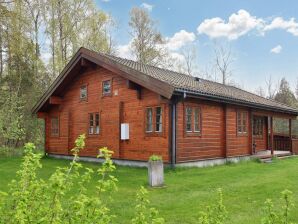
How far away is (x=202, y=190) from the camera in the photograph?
9430 millimetres

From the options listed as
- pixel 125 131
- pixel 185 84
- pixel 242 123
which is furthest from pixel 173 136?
pixel 242 123

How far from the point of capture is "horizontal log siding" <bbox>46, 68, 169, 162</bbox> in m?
14.1

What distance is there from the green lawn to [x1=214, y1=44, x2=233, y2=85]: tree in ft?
92.5

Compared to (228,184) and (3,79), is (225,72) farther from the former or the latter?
(228,184)

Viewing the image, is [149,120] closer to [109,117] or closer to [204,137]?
[204,137]

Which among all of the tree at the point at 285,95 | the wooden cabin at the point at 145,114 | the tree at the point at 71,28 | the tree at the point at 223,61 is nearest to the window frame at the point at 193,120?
the wooden cabin at the point at 145,114

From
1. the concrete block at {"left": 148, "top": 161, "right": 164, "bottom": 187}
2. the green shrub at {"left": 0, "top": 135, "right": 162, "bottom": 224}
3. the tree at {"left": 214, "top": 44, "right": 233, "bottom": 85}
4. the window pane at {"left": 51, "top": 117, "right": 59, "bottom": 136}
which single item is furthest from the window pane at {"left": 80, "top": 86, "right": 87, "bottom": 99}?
the tree at {"left": 214, "top": 44, "right": 233, "bottom": 85}

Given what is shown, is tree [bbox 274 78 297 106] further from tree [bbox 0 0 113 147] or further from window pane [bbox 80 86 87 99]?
window pane [bbox 80 86 87 99]

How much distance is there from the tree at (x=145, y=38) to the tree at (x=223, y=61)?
9.45 meters

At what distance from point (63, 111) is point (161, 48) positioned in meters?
16.6

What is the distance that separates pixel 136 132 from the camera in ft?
48.4

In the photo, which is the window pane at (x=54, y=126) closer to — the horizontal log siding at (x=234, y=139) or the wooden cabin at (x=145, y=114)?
the wooden cabin at (x=145, y=114)

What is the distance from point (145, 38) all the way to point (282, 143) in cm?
1671

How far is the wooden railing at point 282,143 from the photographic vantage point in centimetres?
2275
